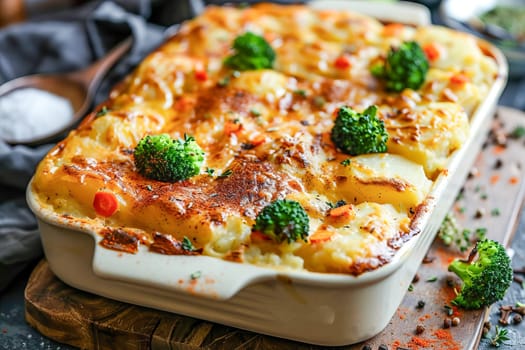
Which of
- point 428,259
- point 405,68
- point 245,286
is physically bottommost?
point 428,259

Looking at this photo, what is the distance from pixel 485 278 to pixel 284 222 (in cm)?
101

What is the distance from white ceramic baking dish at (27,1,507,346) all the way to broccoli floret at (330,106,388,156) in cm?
35

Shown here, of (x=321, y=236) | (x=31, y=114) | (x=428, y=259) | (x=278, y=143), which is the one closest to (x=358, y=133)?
(x=278, y=143)

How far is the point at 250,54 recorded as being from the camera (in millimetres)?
4305

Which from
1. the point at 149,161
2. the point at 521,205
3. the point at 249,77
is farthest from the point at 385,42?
the point at 149,161

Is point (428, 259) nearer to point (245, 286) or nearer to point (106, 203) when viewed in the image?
point (245, 286)

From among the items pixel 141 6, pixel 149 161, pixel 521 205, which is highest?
pixel 149 161

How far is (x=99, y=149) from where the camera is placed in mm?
3625

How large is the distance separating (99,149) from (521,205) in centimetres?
238

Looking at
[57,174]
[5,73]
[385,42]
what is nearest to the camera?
[57,174]

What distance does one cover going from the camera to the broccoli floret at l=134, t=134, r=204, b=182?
11.0 ft

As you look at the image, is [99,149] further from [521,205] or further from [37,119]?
[521,205]

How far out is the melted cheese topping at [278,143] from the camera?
3.11 meters

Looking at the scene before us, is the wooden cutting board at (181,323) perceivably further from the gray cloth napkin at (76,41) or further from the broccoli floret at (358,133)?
the gray cloth napkin at (76,41)
